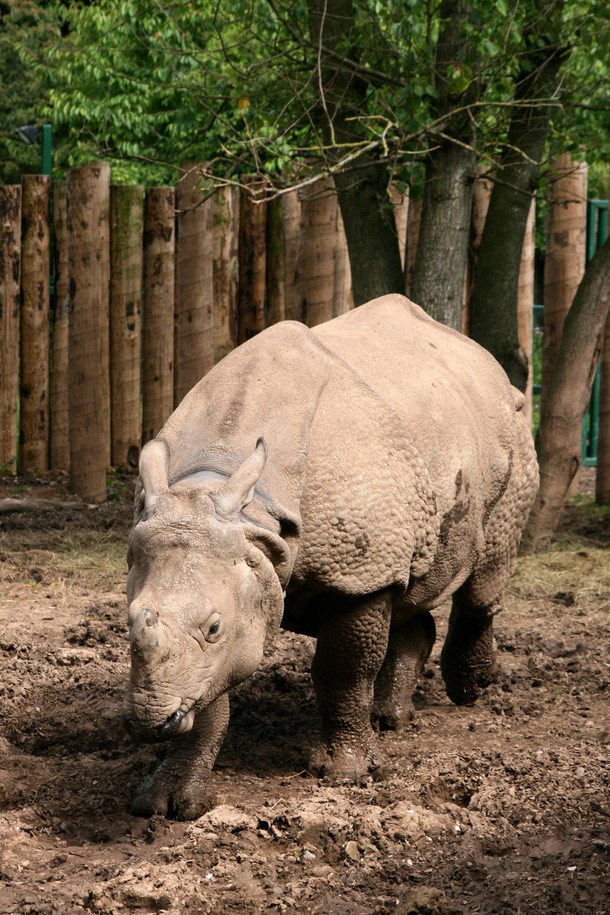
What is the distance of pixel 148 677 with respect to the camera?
356 centimetres

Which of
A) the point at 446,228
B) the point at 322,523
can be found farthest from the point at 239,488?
the point at 446,228

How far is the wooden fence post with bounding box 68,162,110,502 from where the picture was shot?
862cm

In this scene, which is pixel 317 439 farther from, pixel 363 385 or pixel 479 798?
pixel 479 798

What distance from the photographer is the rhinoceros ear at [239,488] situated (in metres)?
3.76

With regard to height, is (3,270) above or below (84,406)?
above

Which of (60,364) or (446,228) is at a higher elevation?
(446,228)

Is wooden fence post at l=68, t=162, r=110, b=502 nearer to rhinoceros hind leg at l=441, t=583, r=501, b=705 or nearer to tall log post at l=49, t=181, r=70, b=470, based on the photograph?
tall log post at l=49, t=181, r=70, b=470

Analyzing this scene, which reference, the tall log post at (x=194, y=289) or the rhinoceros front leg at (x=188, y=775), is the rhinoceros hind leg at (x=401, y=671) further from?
the tall log post at (x=194, y=289)

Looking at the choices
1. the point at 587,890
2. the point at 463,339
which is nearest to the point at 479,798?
the point at 587,890

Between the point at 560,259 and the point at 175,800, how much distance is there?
6.12 metres

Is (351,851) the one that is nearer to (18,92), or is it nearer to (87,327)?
(87,327)

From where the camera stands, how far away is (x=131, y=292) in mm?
9109

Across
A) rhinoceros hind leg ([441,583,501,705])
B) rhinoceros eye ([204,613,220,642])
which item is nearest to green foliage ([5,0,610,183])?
rhinoceros hind leg ([441,583,501,705])

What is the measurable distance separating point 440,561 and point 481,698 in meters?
1.06
